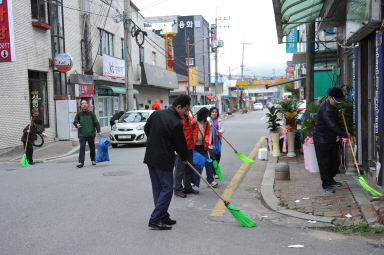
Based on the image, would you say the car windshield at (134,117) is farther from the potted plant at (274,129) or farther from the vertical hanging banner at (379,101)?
the vertical hanging banner at (379,101)

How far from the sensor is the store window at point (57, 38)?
62.1 ft

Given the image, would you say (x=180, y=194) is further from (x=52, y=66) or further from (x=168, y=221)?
(x=52, y=66)

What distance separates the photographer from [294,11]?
9.02 m

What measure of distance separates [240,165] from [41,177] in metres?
4.94

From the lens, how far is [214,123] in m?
8.27

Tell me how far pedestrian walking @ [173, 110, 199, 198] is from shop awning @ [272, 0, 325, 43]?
9.08 feet

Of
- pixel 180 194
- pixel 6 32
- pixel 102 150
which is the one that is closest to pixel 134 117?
pixel 6 32

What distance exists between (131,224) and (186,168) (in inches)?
77.9

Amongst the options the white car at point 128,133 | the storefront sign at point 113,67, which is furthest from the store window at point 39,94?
A: the storefront sign at point 113,67

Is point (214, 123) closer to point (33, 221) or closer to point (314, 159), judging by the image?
point (314, 159)

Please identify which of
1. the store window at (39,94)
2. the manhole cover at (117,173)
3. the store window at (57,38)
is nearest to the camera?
the manhole cover at (117,173)

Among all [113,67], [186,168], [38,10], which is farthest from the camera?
[113,67]

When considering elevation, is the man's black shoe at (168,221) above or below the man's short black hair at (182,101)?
below

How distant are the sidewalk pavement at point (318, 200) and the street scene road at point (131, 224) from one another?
0.77 ft
